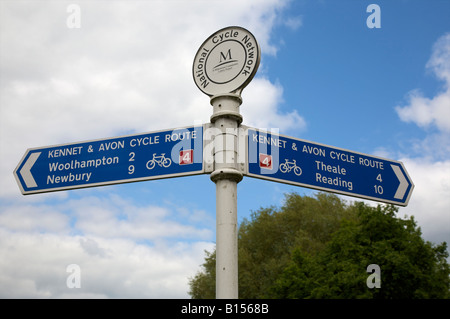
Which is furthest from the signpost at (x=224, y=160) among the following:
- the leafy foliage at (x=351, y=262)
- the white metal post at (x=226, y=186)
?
the leafy foliage at (x=351, y=262)

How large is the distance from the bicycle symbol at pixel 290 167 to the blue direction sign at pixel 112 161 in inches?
31.5

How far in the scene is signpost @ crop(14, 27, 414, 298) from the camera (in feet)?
13.5

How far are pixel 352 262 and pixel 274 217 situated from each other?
15.7 meters

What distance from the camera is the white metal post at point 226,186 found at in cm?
385

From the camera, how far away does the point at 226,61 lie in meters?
4.53

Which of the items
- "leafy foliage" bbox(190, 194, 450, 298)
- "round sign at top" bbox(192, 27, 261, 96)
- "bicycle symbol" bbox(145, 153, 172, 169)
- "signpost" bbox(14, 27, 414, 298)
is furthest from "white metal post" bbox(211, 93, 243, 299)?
"leafy foliage" bbox(190, 194, 450, 298)

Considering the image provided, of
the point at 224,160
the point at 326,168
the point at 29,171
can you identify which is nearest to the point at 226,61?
the point at 224,160

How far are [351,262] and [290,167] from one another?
942 inches

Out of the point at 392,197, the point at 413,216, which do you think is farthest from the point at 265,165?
the point at 413,216

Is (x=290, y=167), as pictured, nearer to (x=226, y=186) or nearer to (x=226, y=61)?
(x=226, y=186)

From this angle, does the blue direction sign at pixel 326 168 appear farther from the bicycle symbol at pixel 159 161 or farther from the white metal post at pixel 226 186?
the bicycle symbol at pixel 159 161

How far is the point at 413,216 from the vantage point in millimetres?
28594

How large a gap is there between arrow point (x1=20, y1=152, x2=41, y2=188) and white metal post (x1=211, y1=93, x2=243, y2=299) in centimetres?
200

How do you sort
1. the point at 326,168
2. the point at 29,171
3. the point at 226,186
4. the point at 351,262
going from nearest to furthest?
1. the point at 226,186
2. the point at 326,168
3. the point at 29,171
4. the point at 351,262
